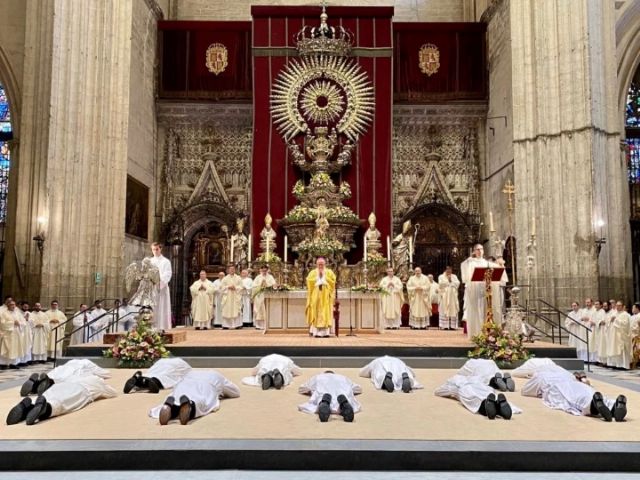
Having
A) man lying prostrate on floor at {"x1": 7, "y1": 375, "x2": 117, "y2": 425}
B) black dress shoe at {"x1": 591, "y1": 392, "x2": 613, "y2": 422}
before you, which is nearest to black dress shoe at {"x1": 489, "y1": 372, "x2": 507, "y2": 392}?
black dress shoe at {"x1": 591, "y1": 392, "x2": 613, "y2": 422}

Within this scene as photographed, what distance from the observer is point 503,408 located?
625 centimetres

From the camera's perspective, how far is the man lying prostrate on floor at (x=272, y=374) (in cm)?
812

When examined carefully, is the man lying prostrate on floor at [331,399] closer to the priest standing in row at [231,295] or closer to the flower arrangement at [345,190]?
the priest standing in row at [231,295]

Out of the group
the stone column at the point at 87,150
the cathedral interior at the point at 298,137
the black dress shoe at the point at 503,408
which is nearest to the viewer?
the black dress shoe at the point at 503,408

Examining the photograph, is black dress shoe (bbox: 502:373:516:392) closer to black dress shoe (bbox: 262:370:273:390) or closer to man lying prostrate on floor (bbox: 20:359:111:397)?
black dress shoe (bbox: 262:370:273:390)

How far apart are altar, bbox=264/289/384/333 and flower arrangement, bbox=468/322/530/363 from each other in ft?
11.8

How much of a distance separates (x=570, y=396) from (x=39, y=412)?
582 centimetres

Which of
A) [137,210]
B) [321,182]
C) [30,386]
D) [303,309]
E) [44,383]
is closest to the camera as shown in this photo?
[44,383]

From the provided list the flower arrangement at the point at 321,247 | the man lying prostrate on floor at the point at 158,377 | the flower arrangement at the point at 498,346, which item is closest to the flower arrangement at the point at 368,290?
the flower arrangement at the point at 321,247

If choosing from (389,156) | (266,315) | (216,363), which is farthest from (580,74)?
(216,363)

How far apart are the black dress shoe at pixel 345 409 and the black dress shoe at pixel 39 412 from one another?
3.08 meters

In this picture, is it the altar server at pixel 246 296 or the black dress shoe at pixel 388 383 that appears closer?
the black dress shoe at pixel 388 383

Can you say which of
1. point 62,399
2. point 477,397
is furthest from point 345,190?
point 62,399

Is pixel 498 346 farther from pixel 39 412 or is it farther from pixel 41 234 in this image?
pixel 41 234
